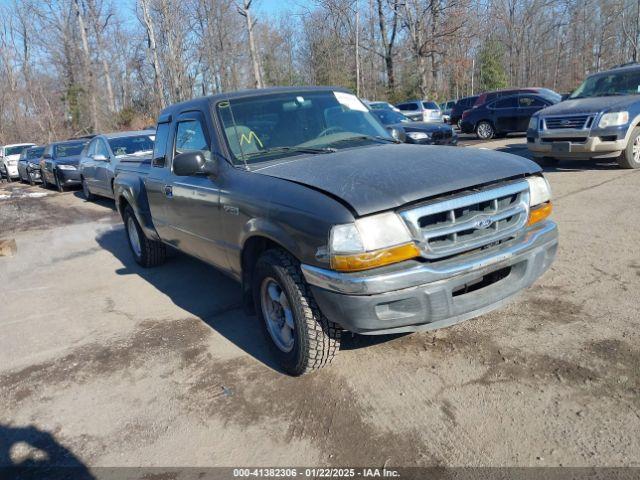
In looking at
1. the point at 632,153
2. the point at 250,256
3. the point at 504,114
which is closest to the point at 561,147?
the point at 632,153

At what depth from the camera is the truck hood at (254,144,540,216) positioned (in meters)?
2.76

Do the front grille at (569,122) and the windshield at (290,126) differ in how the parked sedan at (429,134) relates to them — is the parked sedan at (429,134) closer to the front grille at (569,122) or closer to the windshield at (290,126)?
the front grille at (569,122)

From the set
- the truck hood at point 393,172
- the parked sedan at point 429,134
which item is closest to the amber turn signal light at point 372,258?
the truck hood at point 393,172

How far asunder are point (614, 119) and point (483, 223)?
707 cm

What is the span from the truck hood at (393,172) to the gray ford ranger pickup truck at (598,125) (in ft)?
20.2

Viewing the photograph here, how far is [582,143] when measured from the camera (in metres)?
8.62

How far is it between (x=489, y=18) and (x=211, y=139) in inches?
1903

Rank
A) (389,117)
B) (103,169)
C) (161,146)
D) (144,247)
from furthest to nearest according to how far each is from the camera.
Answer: (389,117) < (103,169) < (144,247) < (161,146)

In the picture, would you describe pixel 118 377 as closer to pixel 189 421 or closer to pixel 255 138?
pixel 189 421

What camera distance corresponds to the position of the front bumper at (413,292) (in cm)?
267

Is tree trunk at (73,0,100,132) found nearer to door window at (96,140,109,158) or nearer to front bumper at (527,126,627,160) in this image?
door window at (96,140,109,158)

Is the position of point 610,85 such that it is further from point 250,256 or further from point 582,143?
point 250,256

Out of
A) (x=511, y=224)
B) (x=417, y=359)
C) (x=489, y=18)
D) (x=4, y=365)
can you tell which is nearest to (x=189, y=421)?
(x=417, y=359)

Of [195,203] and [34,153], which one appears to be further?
[34,153]
